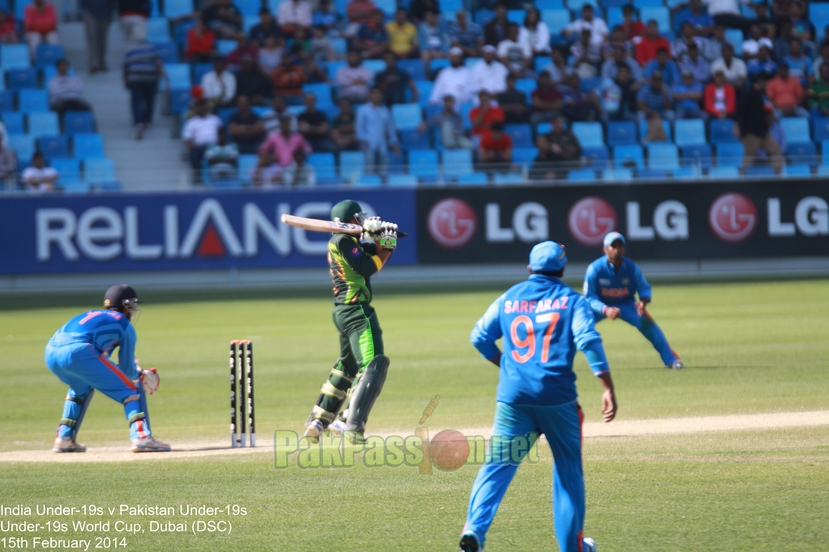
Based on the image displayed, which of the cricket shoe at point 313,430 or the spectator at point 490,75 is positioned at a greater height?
the spectator at point 490,75

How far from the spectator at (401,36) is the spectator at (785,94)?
9442 mm

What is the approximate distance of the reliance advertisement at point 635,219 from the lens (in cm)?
2392

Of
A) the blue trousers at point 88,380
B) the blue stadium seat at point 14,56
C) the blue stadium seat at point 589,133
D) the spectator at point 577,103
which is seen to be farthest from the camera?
the blue stadium seat at point 14,56

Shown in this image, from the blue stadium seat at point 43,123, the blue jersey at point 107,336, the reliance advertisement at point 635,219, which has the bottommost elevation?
the reliance advertisement at point 635,219

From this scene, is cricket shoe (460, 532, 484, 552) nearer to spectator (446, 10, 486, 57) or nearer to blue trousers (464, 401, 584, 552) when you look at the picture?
blue trousers (464, 401, 584, 552)

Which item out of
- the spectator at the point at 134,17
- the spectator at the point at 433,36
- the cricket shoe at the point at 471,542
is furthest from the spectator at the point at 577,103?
the cricket shoe at the point at 471,542

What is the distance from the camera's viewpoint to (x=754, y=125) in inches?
996

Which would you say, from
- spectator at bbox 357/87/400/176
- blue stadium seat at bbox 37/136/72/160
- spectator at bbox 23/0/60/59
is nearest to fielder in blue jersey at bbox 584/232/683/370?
spectator at bbox 357/87/400/176

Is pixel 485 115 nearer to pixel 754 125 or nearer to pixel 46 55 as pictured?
pixel 754 125

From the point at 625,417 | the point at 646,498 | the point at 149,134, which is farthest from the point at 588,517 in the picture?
the point at 149,134

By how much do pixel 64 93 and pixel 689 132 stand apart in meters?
15.8

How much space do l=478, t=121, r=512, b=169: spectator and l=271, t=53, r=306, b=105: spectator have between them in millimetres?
5055

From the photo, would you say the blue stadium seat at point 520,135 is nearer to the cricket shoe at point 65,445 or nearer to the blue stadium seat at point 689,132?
the blue stadium seat at point 689,132

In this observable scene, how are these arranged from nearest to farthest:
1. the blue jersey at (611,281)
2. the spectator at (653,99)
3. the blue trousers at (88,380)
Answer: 1. the blue trousers at (88,380)
2. the blue jersey at (611,281)
3. the spectator at (653,99)
